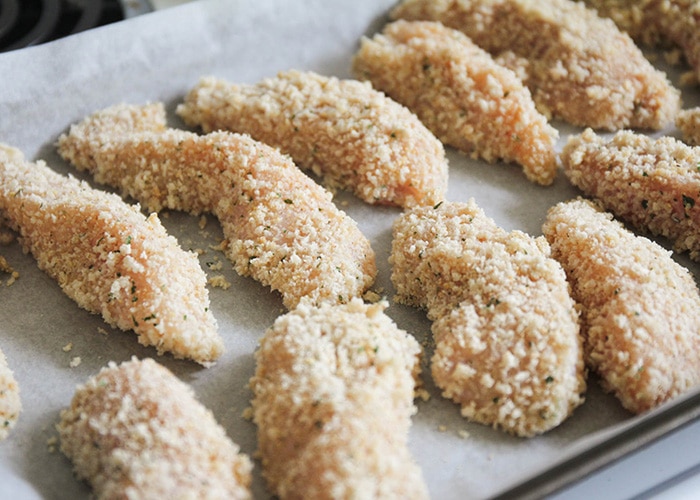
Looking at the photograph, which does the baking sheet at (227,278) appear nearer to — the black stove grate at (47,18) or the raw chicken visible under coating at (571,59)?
the raw chicken visible under coating at (571,59)

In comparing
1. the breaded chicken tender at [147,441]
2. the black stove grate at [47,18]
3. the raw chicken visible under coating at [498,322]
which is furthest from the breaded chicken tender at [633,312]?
the black stove grate at [47,18]

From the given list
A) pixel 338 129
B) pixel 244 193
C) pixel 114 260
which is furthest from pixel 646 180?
pixel 114 260

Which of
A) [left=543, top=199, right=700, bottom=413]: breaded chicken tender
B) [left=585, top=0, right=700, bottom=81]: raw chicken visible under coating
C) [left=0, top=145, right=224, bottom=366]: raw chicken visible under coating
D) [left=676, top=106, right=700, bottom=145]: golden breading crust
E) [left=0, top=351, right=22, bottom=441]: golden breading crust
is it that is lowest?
[left=0, top=351, right=22, bottom=441]: golden breading crust

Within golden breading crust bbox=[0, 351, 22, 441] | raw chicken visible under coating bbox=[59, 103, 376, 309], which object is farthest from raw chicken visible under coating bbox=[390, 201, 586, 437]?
golden breading crust bbox=[0, 351, 22, 441]

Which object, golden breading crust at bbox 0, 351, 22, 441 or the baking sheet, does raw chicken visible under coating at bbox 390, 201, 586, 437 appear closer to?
the baking sheet

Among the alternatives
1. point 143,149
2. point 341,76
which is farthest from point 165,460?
point 341,76

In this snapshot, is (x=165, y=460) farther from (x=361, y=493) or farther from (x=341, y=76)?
(x=341, y=76)
